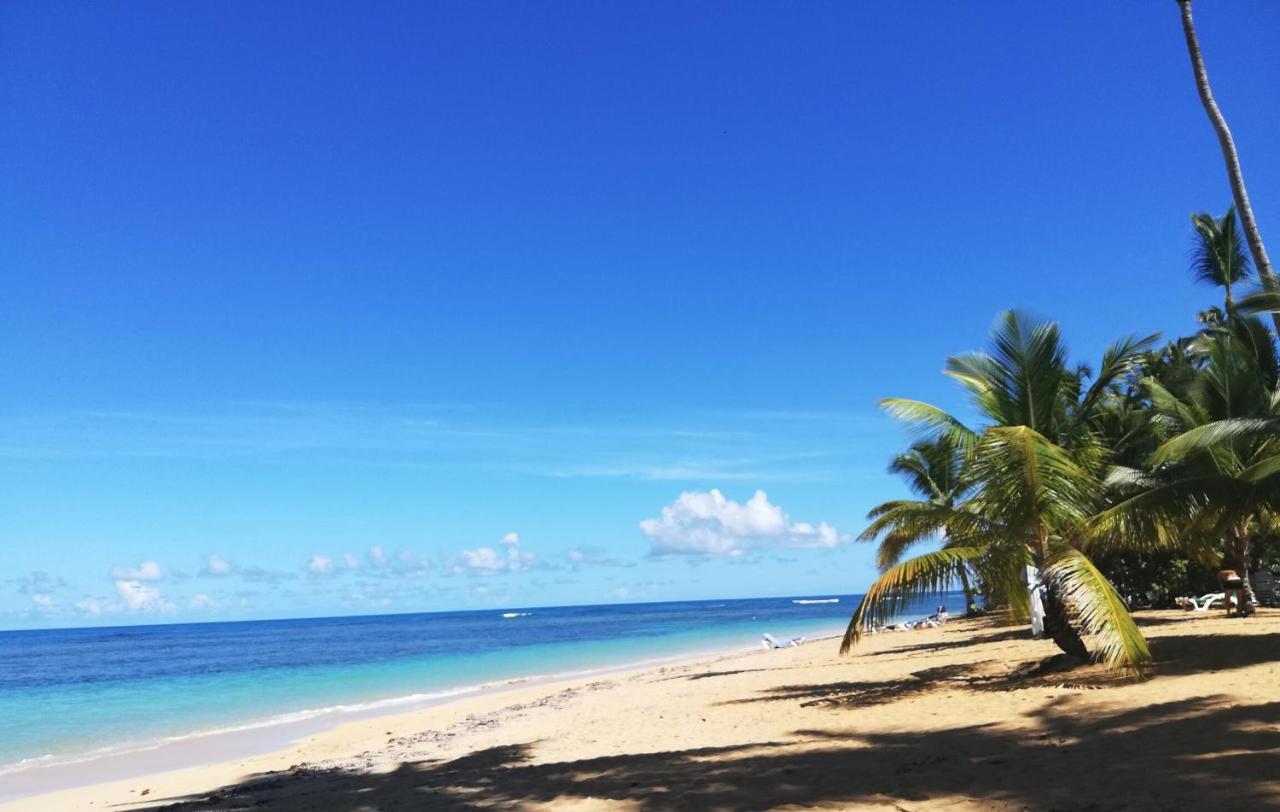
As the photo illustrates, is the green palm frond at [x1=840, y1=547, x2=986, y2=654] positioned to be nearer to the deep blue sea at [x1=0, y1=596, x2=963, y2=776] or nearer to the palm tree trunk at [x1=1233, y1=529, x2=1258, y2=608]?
the palm tree trunk at [x1=1233, y1=529, x2=1258, y2=608]

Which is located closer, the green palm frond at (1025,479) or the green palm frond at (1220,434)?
the green palm frond at (1025,479)

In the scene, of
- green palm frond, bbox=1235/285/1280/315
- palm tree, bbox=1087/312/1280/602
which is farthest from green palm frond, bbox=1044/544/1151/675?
green palm frond, bbox=1235/285/1280/315

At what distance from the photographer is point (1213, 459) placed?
35.7 feet

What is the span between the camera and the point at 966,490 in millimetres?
10234

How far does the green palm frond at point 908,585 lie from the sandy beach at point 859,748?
1.01 metres

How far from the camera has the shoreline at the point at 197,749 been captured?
1159 centimetres

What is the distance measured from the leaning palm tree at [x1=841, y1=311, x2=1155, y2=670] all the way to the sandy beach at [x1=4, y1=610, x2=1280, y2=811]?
81 cm

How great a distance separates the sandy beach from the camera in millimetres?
5355

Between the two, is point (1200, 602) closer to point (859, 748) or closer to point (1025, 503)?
point (1025, 503)

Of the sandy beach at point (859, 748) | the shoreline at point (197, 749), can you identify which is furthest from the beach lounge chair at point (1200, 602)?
the shoreline at point (197, 749)

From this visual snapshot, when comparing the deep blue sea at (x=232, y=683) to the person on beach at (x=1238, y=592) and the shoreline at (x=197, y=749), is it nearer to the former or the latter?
the shoreline at (x=197, y=749)

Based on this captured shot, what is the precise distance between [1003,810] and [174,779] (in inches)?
414

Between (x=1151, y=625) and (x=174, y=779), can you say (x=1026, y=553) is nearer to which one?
(x=1151, y=625)

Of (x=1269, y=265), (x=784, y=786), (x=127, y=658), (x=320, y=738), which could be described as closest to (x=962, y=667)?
(x=1269, y=265)
